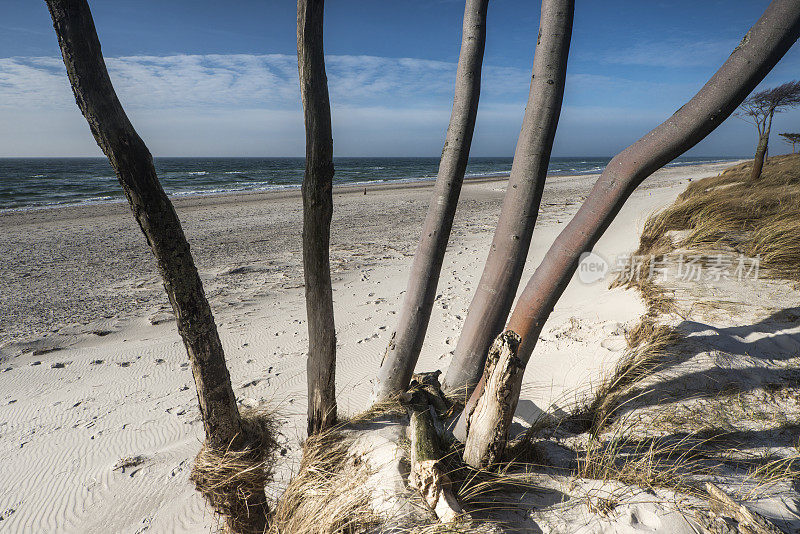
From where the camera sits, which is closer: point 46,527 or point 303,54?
point 303,54

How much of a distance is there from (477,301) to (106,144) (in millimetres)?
2156

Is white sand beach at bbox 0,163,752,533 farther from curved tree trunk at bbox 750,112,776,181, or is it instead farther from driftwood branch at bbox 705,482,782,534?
curved tree trunk at bbox 750,112,776,181

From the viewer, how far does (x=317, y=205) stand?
213 cm

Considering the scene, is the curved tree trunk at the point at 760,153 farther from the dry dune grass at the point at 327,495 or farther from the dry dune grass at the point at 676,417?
the dry dune grass at the point at 327,495

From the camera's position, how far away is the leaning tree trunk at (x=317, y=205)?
6.34 ft

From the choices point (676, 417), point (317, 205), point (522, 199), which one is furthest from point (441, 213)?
point (676, 417)

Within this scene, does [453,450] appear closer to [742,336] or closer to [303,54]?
[303,54]

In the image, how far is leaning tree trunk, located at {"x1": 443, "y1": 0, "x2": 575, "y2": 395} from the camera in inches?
84.3

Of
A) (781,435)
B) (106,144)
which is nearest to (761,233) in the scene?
(781,435)

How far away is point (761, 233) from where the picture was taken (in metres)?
5.27

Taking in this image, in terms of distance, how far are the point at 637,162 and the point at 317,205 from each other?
1.53m

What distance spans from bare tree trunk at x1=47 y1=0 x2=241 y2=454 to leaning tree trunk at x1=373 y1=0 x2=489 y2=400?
1.19 metres

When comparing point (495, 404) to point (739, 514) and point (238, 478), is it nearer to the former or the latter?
point (739, 514)

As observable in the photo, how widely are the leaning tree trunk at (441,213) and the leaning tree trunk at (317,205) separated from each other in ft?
1.95
